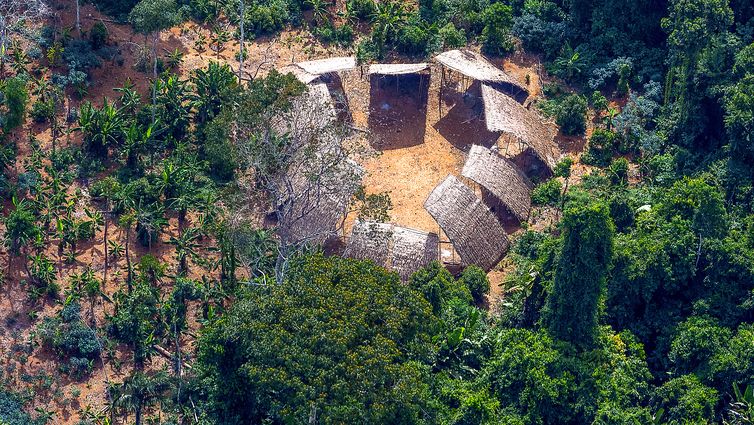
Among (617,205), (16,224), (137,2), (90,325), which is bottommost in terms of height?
(90,325)

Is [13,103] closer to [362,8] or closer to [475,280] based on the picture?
[362,8]

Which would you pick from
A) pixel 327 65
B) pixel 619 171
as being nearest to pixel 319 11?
pixel 327 65

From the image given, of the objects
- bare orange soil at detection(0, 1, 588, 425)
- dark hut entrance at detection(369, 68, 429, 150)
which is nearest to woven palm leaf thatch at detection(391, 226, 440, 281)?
bare orange soil at detection(0, 1, 588, 425)

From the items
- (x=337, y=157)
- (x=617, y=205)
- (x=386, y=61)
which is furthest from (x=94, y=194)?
(x=617, y=205)

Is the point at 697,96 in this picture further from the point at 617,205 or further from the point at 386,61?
the point at 386,61

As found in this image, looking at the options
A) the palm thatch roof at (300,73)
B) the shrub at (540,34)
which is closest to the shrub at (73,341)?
the palm thatch roof at (300,73)

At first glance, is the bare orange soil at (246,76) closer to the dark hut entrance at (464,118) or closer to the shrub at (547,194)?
the dark hut entrance at (464,118)

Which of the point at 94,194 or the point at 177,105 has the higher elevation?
the point at 177,105
